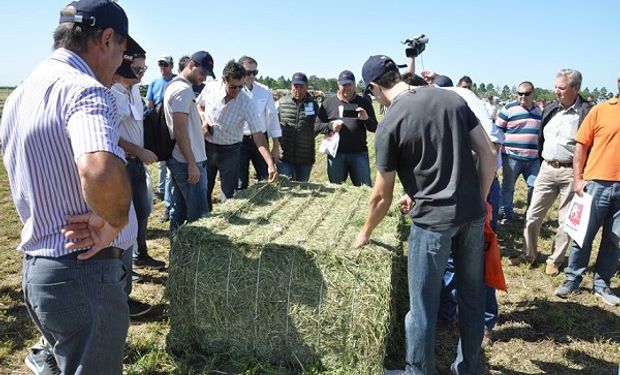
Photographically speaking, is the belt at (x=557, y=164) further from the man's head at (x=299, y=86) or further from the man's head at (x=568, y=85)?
the man's head at (x=299, y=86)

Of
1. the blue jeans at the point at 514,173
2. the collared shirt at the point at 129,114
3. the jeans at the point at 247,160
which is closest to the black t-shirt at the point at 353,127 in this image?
the jeans at the point at 247,160

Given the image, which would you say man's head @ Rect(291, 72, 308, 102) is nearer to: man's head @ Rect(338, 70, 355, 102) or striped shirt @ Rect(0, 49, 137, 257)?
man's head @ Rect(338, 70, 355, 102)

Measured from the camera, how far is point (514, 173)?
688cm

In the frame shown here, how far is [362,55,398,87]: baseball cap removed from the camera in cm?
284

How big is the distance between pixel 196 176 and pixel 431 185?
2.49 metres

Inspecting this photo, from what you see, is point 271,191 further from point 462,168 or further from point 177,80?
point 462,168

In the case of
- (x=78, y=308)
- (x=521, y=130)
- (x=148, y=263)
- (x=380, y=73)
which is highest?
(x=380, y=73)

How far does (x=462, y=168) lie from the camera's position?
2715mm

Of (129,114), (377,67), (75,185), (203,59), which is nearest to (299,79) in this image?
(203,59)

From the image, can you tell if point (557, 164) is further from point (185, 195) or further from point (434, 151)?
point (185, 195)

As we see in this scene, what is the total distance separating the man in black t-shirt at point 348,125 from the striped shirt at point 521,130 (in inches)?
86.2

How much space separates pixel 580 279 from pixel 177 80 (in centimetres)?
453

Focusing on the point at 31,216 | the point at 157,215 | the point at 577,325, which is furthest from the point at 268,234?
the point at 157,215

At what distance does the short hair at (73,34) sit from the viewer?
1787 mm
